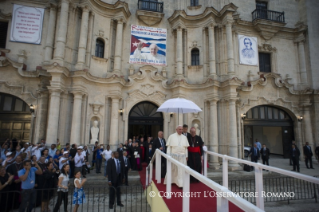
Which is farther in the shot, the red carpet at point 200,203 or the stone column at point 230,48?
the stone column at point 230,48

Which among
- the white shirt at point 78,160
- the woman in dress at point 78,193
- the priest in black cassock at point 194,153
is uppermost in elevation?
the priest in black cassock at point 194,153

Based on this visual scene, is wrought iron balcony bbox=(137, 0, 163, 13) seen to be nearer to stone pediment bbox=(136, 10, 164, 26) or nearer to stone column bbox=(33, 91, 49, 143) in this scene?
stone pediment bbox=(136, 10, 164, 26)

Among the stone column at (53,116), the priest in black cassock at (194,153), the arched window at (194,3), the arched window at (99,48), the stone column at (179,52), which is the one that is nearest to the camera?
the priest in black cassock at (194,153)

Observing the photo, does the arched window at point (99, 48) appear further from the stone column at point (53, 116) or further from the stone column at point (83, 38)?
the stone column at point (53, 116)

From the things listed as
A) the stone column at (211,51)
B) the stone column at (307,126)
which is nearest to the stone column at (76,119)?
the stone column at (211,51)

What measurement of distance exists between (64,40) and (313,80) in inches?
801

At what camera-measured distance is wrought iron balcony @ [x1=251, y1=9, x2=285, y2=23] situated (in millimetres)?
17062

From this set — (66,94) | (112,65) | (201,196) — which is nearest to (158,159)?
(201,196)

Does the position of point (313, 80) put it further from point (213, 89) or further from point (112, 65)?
point (112, 65)

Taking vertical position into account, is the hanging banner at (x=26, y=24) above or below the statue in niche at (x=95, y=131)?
above

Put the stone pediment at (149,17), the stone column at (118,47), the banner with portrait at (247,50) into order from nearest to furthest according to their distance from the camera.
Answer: the stone column at (118,47) < the stone pediment at (149,17) < the banner with portrait at (247,50)

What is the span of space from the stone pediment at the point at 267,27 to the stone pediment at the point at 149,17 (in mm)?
8332

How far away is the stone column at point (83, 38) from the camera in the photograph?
13078 millimetres

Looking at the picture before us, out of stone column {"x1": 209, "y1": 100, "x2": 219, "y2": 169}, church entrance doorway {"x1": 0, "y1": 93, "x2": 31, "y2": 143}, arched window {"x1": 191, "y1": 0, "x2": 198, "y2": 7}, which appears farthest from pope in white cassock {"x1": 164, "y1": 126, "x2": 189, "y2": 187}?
arched window {"x1": 191, "y1": 0, "x2": 198, "y2": 7}
